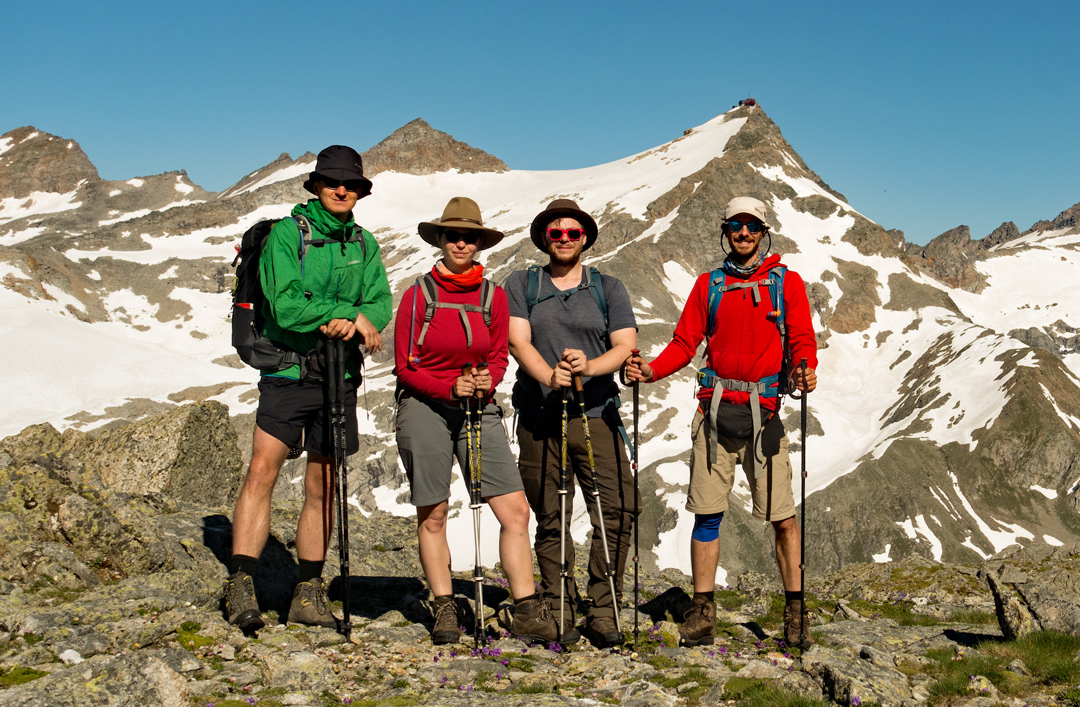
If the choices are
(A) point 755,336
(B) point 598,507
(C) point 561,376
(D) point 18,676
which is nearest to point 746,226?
(A) point 755,336

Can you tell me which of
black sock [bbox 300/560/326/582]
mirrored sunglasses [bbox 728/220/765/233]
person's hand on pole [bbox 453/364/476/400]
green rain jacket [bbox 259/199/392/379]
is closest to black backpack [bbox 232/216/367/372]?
green rain jacket [bbox 259/199/392/379]

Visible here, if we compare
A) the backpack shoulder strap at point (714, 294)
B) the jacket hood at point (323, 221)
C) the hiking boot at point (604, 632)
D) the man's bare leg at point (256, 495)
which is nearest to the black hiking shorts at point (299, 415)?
the man's bare leg at point (256, 495)

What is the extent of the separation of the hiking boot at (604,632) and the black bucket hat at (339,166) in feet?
16.7

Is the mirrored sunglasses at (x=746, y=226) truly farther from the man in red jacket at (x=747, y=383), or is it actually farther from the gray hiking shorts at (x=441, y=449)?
the gray hiking shorts at (x=441, y=449)

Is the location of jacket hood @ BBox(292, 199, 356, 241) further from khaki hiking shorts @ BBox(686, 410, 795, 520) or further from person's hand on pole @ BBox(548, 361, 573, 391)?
khaki hiking shorts @ BBox(686, 410, 795, 520)

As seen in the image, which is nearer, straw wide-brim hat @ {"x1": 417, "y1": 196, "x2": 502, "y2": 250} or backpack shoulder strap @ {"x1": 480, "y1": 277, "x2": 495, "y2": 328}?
straw wide-brim hat @ {"x1": 417, "y1": 196, "x2": 502, "y2": 250}

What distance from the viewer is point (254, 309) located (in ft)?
25.6

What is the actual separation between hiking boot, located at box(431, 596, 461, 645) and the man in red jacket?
8.32 feet

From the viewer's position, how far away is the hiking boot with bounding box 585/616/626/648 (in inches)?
328

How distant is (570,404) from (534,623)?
2.35 m

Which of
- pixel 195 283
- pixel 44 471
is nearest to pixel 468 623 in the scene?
pixel 44 471

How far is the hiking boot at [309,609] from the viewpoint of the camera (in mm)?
8180

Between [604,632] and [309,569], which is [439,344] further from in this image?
[604,632]

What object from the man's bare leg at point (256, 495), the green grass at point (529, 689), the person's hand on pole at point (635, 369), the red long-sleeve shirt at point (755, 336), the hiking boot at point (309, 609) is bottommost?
the green grass at point (529, 689)
